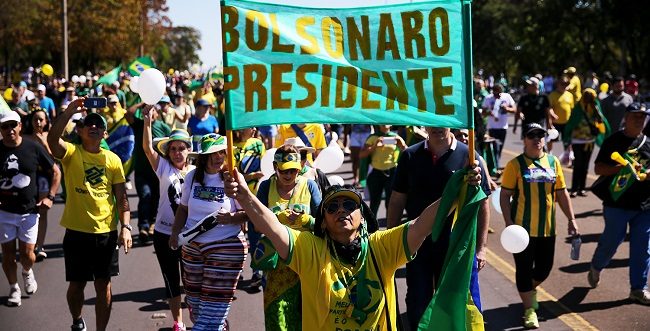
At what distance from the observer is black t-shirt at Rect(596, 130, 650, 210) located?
881 cm

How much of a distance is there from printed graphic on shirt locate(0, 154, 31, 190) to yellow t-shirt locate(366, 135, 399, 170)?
15.0 feet

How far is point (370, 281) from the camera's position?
178 inches

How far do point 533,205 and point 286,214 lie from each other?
8.82 feet

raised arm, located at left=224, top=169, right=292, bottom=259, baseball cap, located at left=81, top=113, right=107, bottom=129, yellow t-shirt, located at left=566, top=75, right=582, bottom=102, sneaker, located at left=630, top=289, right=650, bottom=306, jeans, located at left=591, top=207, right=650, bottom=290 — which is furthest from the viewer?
yellow t-shirt, located at left=566, top=75, right=582, bottom=102

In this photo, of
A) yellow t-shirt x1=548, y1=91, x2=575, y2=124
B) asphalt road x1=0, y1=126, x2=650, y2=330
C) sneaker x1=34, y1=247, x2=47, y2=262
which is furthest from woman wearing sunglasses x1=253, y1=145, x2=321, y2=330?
yellow t-shirt x1=548, y1=91, x2=575, y2=124

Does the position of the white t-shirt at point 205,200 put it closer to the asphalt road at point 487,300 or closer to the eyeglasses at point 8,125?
the asphalt road at point 487,300

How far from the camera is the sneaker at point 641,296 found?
8648 mm

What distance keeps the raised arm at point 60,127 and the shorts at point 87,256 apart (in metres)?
0.69

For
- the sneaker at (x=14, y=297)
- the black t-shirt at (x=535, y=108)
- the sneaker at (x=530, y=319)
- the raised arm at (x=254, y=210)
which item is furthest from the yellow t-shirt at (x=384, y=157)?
the raised arm at (x=254, y=210)

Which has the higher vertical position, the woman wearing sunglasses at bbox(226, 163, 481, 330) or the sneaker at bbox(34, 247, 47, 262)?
the woman wearing sunglasses at bbox(226, 163, 481, 330)

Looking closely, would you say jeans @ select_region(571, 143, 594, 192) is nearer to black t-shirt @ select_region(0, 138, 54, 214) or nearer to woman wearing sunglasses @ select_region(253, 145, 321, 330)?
woman wearing sunglasses @ select_region(253, 145, 321, 330)

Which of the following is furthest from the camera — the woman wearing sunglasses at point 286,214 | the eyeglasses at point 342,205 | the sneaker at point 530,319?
the sneaker at point 530,319

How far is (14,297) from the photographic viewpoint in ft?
29.3

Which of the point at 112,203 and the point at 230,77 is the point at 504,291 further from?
the point at 230,77
